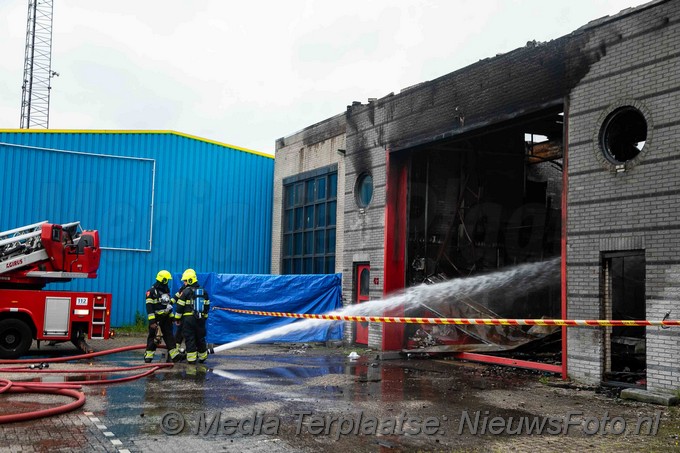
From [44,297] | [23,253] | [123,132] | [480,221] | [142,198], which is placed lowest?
[44,297]

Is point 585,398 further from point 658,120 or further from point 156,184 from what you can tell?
point 156,184

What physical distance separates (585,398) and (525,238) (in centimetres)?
827

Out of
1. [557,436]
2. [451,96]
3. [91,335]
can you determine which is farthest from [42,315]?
[557,436]

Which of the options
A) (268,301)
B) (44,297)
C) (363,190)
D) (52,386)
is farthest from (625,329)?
(44,297)

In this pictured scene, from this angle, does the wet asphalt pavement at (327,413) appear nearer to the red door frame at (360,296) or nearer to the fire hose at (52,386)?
the fire hose at (52,386)

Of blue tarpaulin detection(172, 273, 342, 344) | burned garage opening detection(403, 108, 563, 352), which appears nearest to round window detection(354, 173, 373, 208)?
burned garage opening detection(403, 108, 563, 352)

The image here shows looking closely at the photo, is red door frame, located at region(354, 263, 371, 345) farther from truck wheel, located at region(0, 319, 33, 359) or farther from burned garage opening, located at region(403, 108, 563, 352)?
truck wheel, located at region(0, 319, 33, 359)

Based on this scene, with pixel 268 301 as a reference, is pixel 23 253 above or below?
above

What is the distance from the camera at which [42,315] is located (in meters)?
13.6

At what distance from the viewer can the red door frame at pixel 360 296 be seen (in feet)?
55.0

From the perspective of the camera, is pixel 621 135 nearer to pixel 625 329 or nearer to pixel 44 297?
pixel 625 329

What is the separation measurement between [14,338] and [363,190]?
882 centimetres

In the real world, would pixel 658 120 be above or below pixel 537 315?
above

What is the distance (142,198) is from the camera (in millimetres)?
20266
